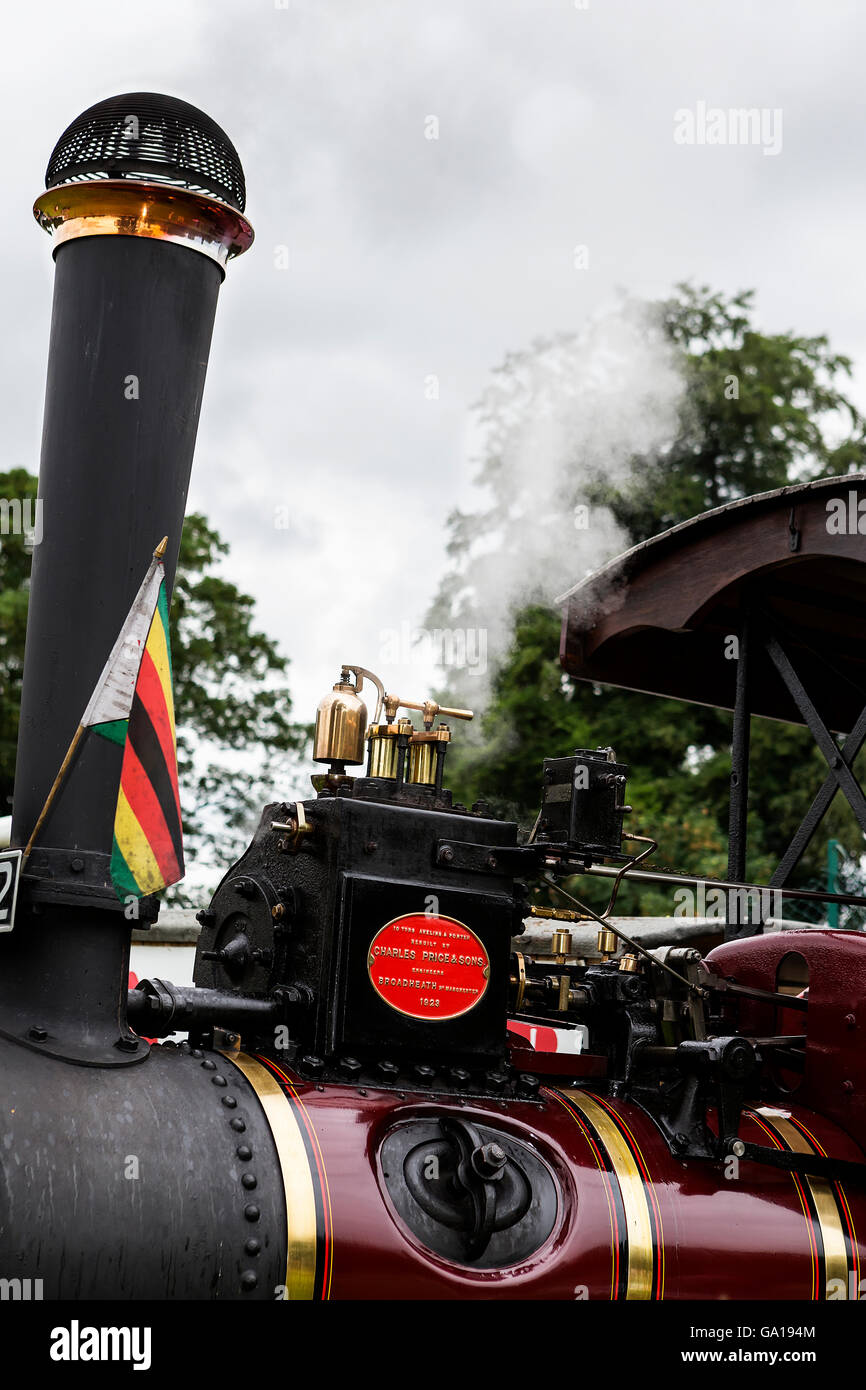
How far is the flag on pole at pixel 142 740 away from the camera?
121 inches

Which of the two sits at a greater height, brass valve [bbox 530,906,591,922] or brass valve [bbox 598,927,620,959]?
brass valve [bbox 530,906,591,922]

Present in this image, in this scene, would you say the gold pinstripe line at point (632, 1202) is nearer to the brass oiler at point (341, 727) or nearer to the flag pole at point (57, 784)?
the brass oiler at point (341, 727)

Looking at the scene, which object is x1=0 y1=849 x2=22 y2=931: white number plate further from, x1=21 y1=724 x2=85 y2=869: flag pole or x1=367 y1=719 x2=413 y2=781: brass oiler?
x1=367 y1=719 x2=413 y2=781: brass oiler

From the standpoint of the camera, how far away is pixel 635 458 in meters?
19.8

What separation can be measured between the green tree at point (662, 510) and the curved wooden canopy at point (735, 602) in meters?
8.90

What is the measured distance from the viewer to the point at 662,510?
1955 cm

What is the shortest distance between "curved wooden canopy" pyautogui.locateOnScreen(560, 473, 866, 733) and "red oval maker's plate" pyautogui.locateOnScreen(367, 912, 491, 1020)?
1.54 m

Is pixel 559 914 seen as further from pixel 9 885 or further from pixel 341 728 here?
pixel 9 885

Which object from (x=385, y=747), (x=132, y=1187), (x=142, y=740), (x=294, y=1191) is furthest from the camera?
(x=385, y=747)

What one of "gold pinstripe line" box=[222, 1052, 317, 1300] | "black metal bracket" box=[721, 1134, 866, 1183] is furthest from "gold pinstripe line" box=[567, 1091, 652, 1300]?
"gold pinstripe line" box=[222, 1052, 317, 1300]

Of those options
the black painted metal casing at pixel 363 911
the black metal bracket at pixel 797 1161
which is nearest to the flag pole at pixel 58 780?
the black painted metal casing at pixel 363 911

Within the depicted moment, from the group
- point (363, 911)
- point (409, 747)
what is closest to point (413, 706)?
point (409, 747)

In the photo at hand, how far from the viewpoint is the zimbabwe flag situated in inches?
122

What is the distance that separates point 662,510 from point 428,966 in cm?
1661
